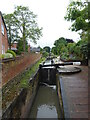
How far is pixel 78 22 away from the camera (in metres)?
7.33

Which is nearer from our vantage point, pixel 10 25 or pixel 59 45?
pixel 10 25

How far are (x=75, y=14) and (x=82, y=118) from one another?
20.9 ft

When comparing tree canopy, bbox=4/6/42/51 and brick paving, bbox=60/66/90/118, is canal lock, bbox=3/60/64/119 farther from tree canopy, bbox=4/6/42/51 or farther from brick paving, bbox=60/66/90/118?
tree canopy, bbox=4/6/42/51

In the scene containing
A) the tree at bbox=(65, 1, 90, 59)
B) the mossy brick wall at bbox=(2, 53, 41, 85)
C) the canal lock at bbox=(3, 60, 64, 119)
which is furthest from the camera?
the tree at bbox=(65, 1, 90, 59)

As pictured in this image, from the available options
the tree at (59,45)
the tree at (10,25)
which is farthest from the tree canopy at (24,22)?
the tree at (59,45)

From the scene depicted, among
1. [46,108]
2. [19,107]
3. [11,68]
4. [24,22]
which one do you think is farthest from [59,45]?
[19,107]

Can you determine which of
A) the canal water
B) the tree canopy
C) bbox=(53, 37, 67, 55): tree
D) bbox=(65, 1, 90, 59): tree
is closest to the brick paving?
the canal water

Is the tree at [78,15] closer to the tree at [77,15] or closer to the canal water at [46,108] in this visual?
the tree at [77,15]

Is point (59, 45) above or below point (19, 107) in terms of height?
above

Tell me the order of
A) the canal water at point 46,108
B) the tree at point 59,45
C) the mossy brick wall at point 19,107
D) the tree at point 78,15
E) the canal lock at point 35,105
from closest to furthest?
the mossy brick wall at point 19,107 < the canal lock at point 35,105 < the canal water at point 46,108 < the tree at point 78,15 < the tree at point 59,45

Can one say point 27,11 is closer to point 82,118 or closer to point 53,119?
point 53,119

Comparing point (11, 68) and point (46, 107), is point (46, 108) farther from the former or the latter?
point (11, 68)

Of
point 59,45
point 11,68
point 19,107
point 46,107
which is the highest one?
point 59,45

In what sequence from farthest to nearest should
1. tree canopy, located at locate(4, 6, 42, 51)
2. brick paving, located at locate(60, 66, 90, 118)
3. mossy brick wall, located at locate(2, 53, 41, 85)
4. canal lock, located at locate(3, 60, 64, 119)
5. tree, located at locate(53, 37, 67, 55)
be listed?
tree, located at locate(53, 37, 67, 55) → tree canopy, located at locate(4, 6, 42, 51) → mossy brick wall, located at locate(2, 53, 41, 85) → canal lock, located at locate(3, 60, 64, 119) → brick paving, located at locate(60, 66, 90, 118)
